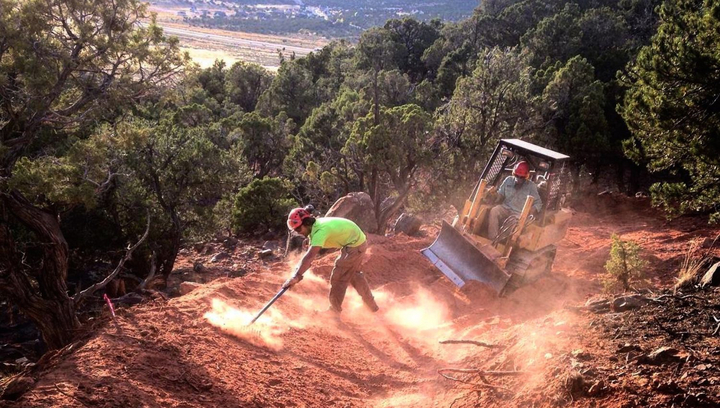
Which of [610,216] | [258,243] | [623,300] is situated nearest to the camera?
[623,300]

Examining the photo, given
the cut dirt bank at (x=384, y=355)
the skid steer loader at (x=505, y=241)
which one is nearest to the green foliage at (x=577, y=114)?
the skid steer loader at (x=505, y=241)

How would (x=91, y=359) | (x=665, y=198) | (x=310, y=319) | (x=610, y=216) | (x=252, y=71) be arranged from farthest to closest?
(x=252, y=71) < (x=610, y=216) < (x=665, y=198) < (x=310, y=319) < (x=91, y=359)

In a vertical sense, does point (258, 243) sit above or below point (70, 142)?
below

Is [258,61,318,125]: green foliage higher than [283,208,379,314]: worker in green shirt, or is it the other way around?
[283,208,379,314]: worker in green shirt

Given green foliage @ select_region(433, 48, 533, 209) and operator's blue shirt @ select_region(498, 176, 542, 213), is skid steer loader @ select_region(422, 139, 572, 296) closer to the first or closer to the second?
operator's blue shirt @ select_region(498, 176, 542, 213)

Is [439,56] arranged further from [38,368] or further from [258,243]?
[38,368]

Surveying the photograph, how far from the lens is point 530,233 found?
32.9ft

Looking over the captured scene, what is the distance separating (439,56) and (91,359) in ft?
133

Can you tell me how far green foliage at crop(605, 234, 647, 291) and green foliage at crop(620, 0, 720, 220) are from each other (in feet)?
6.98

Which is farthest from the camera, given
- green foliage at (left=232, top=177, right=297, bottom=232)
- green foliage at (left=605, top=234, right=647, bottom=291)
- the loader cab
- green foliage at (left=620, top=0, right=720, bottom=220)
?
green foliage at (left=232, top=177, right=297, bottom=232)

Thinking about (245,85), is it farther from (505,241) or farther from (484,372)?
(484,372)

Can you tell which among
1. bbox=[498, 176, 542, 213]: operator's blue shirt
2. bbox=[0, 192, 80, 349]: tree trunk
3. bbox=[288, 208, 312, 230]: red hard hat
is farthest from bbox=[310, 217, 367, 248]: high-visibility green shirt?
bbox=[0, 192, 80, 349]: tree trunk

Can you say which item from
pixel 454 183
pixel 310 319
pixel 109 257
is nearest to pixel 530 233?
pixel 310 319

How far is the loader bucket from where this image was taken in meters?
9.87
